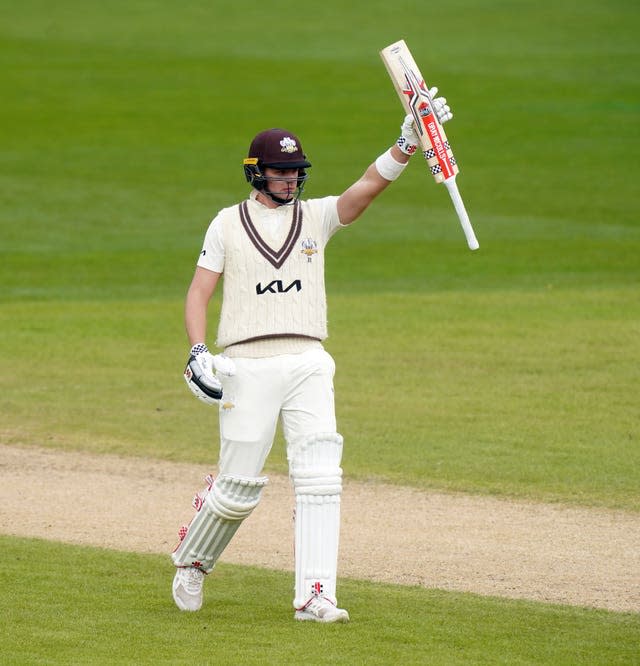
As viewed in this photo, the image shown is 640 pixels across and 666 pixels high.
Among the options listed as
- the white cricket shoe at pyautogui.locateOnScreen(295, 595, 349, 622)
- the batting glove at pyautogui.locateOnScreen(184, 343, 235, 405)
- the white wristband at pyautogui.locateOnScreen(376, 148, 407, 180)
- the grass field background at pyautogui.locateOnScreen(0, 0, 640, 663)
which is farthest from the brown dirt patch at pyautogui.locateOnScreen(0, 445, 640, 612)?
the white wristband at pyautogui.locateOnScreen(376, 148, 407, 180)

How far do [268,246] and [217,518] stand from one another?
4.45 ft

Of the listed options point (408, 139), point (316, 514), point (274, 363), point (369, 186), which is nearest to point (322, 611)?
point (316, 514)

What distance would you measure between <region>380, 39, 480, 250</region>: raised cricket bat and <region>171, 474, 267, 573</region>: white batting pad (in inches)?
65.0

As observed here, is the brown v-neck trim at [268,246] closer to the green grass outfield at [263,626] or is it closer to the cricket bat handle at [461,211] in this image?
the cricket bat handle at [461,211]

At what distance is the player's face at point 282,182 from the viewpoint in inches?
286

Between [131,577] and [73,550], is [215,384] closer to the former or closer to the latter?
[131,577]

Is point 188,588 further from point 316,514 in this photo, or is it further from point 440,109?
point 440,109

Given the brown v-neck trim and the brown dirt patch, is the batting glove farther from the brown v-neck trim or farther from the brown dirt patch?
the brown dirt patch

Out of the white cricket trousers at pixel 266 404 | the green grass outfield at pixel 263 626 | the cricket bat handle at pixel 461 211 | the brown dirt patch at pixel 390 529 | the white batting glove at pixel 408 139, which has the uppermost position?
the white batting glove at pixel 408 139

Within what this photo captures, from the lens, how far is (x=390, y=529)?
9.45 m

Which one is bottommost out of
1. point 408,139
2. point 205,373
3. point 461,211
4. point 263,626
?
point 263,626

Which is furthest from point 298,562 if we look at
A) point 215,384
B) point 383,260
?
point 383,260

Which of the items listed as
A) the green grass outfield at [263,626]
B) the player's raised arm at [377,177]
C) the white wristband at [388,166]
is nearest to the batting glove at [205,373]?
the player's raised arm at [377,177]

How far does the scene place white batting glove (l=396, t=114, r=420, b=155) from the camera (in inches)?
287
